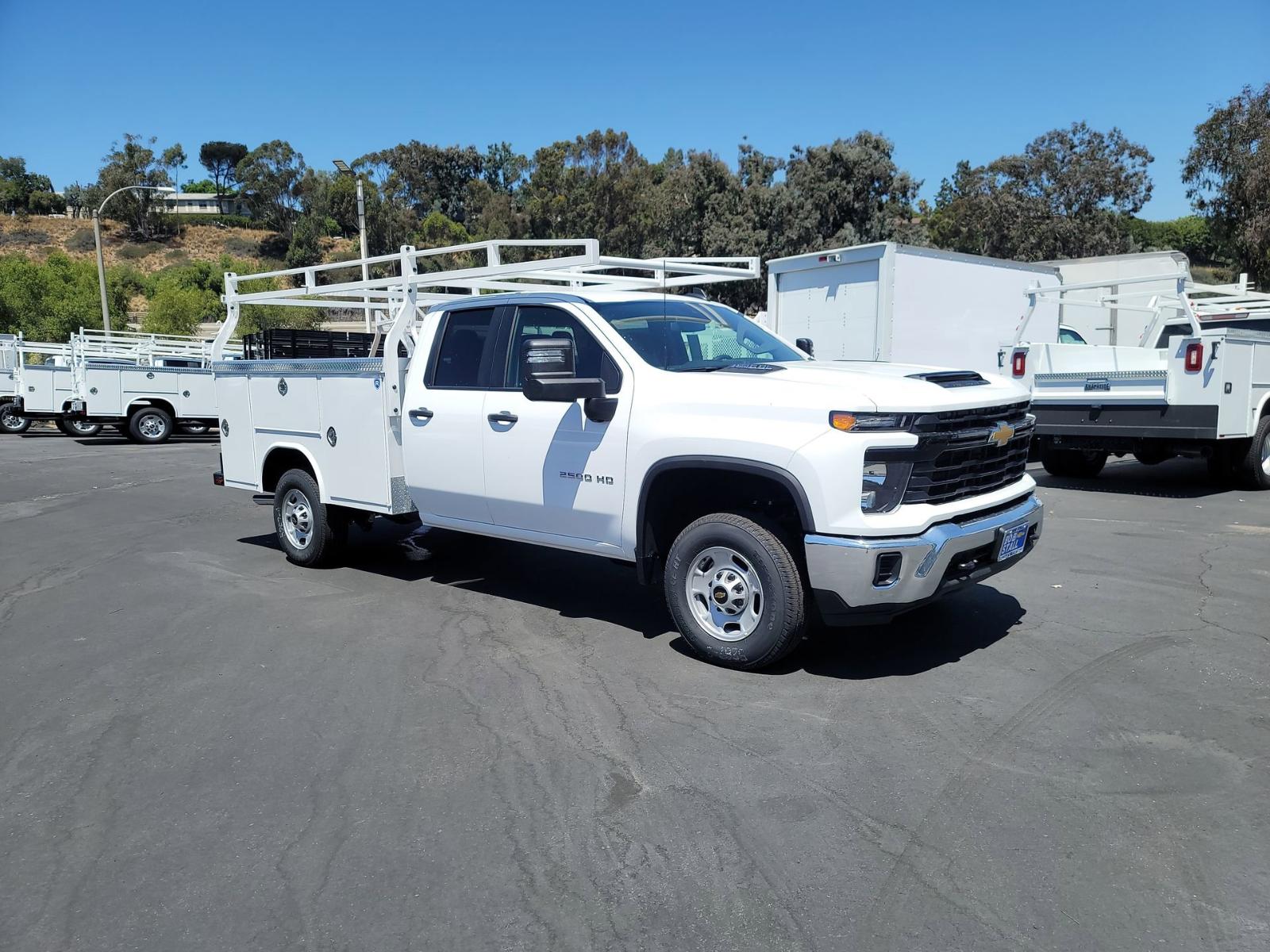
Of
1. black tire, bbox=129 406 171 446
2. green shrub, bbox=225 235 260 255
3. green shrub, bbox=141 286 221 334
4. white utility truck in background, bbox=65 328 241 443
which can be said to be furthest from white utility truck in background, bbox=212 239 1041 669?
green shrub, bbox=225 235 260 255

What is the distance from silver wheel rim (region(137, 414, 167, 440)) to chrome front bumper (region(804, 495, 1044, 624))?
20965mm

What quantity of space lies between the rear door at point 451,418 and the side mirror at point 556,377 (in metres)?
0.87

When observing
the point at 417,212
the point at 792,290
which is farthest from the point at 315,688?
the point at 417,212

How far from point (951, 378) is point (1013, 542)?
95 centimetres

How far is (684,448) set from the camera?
17.1 feet

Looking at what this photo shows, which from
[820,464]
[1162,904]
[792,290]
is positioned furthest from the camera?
[792,290]

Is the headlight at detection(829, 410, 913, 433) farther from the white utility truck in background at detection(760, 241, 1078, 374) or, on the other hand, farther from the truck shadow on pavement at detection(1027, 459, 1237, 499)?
the white utility truck in background at detection(760, 241, 1078, 374)

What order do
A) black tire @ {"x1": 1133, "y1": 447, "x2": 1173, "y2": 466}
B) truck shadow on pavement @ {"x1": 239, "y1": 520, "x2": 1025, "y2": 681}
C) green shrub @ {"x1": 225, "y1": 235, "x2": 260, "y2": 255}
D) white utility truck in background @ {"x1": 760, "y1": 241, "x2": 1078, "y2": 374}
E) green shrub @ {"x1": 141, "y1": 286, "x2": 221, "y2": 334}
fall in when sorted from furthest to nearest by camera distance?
green shrub @ {"x1": 225, "y1": 235, "x2": 260, "y2": 255}, green shrub @ {"x1": 141, "y1": 286, "x2": 221, "y2": 334}, white utility truck in background @ {"x1": 760, "y1": 241, "x2": 1078, "y2": 374}, black tire @ {"x1": 1133, "y1": 447, "x2": 1173, "y2": 466}, truck shadow on pavement @ {"x1": 239, "y1": 520, "x2": 1025, "y2": 681}

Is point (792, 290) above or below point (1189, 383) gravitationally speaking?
above

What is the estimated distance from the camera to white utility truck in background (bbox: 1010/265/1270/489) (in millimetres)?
10148

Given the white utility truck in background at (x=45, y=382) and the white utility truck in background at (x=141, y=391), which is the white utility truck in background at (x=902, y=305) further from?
A: the white utility truck in background at (x=45, y=382)

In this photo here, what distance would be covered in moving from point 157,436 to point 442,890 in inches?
856

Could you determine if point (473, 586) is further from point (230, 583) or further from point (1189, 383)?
point (1189, 383)

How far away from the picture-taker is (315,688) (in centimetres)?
519
